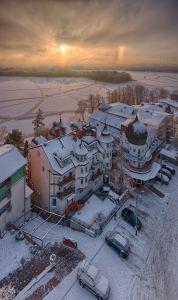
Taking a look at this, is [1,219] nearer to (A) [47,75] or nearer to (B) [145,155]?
(B) [145,155]

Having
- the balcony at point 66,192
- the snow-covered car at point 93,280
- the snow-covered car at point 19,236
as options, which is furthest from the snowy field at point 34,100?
the snow-covered car at point 93,280

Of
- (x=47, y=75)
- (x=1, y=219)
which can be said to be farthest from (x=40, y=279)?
(x=47, y=75)

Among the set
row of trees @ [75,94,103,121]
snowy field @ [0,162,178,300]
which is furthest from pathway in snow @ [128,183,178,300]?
row of trees @ [75,94,103,121]

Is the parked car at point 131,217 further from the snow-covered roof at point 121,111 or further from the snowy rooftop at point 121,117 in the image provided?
the snow-covered roof at point 121,111

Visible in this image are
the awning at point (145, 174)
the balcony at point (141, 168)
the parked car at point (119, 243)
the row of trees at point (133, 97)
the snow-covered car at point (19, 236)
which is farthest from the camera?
the row of trees at point (133, 97)

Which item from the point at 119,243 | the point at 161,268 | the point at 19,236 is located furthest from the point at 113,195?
the point at 19,236

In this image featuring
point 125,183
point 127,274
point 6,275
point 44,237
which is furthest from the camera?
point 125,183

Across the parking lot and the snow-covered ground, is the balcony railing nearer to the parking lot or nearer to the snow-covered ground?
the parking lot
